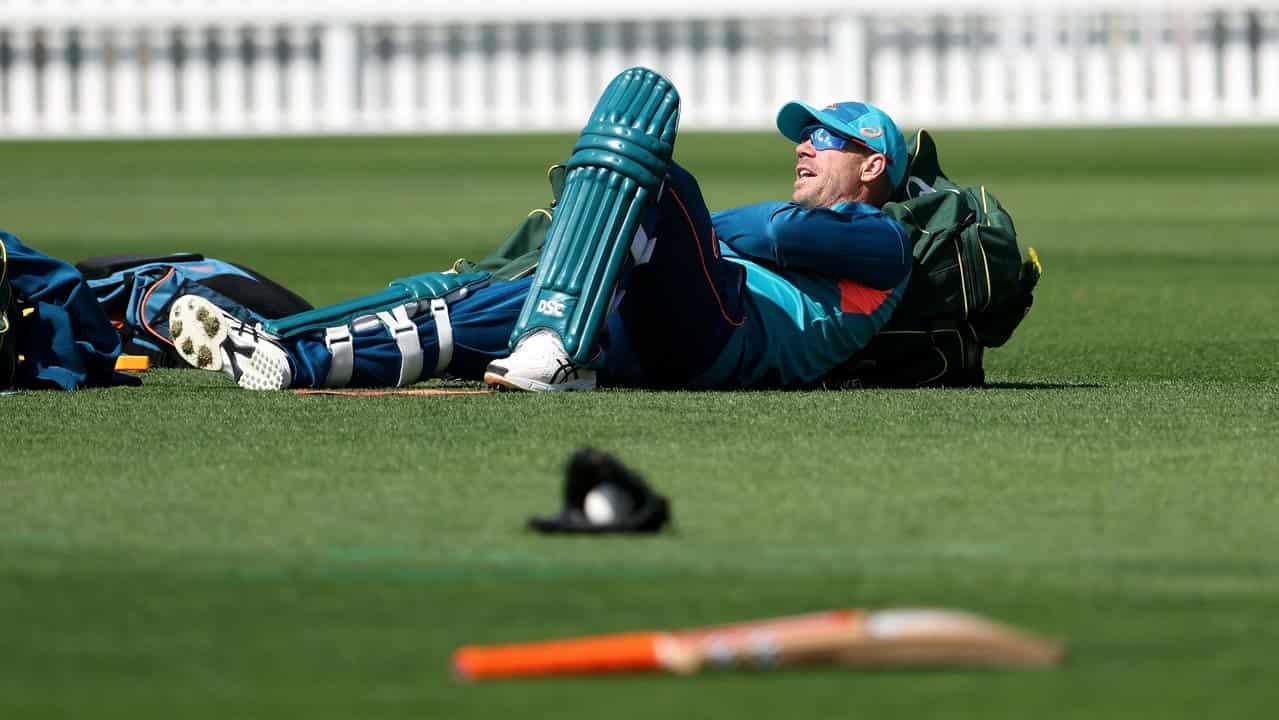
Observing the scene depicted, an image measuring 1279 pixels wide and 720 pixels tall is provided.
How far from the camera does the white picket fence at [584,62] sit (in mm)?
23016

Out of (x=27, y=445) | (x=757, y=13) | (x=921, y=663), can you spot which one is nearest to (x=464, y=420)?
(x=27, y=445)

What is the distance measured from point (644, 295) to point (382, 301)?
0.59 meters

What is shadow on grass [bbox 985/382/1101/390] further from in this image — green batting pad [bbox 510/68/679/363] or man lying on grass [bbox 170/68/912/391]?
Answer: green batting pad [bbox 510/68/679/363]

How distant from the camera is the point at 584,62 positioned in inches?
936

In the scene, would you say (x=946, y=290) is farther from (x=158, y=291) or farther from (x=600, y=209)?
(x=158, y=291)

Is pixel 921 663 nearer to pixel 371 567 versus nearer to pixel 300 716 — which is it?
pixel 300 716

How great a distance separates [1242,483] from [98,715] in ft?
7.41

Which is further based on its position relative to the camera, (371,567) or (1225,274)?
(1225,274)

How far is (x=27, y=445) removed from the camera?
4.76 m

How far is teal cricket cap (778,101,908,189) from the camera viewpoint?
580 centimetres

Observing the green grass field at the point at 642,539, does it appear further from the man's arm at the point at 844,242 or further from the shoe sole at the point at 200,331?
the man's arm at the point at 844,242

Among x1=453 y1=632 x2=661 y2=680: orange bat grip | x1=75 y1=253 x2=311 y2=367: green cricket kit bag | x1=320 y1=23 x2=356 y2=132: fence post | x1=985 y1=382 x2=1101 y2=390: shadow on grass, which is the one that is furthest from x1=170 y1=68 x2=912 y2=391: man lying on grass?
x1=320 y1=23 x2=356 y2=132: fence post

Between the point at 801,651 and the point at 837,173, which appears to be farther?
the point at 837,173

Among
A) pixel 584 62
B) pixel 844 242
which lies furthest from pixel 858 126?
pixel 584 62
